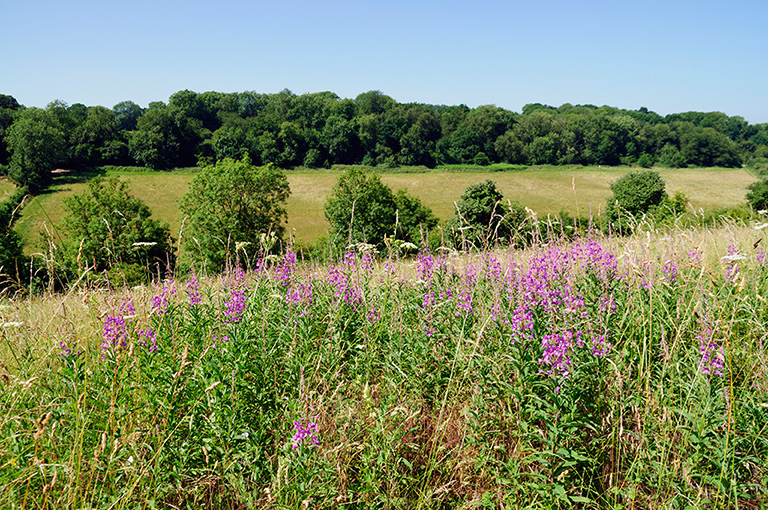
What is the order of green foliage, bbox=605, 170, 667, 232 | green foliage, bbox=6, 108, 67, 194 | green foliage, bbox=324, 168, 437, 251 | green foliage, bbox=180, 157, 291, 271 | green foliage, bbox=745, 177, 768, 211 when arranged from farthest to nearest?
green foliage, bbox=6, 108, 67, 194, green foliage, bbox=605, 170, 667, 232, green foliage, bbox=324, 168, 437, 251, green foliage, bbox=745, 177, 768, 211, green foliage, bbox=180, 157, 291, 271

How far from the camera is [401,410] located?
9.18ft

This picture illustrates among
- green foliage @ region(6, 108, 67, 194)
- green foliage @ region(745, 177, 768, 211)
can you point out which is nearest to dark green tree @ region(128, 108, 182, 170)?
green foliage @ region(6, 108, 67, 194)

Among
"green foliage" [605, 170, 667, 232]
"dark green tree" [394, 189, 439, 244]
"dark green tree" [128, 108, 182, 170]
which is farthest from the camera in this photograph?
"dark green tree" [128, 108, 182, 170]

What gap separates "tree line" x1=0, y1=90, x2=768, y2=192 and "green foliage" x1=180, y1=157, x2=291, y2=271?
47731 mm

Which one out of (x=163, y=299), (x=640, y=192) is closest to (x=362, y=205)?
(x=640, y=192)

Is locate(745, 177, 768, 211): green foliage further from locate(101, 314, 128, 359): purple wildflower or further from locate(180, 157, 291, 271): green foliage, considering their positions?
locate(101, 314, 128, 359): purple wildflower

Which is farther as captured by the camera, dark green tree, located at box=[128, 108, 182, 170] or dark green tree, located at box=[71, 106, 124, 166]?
dark green tree, located at box=[128, 108, 182, 170]

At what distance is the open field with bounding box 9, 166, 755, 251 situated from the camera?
56500mm

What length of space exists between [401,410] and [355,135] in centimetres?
11079

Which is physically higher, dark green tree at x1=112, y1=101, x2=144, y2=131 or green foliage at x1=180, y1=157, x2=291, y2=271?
dark green tree at x1=112, y1=101, x2=144, y2=131

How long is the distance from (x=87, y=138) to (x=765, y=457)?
10372cm

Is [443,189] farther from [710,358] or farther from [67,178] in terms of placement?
[710,358]

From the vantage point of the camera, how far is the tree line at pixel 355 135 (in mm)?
88438

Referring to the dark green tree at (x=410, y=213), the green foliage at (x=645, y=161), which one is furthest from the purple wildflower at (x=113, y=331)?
the green foliage at (x=645, y=161)
